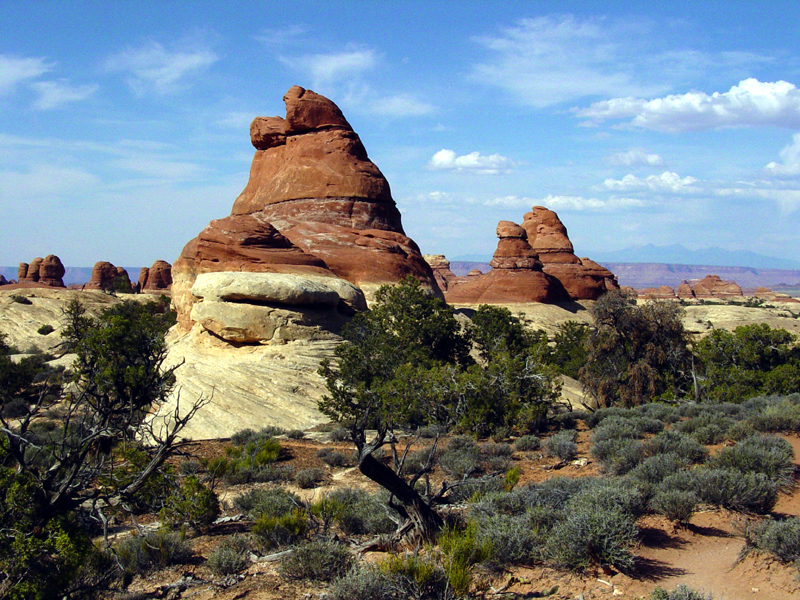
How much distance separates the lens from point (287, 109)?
3447cm

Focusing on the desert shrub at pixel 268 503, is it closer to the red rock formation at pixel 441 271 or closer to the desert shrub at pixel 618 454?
the desert shrub at pixel 618 454

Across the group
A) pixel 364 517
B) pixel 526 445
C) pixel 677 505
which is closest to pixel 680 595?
pixel 677 505

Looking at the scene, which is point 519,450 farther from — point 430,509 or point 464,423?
point 430,509

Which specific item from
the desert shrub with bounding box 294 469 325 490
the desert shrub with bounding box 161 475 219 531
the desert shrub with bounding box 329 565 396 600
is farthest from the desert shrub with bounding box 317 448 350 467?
the desert shrub with bounding box 329 565 396 600

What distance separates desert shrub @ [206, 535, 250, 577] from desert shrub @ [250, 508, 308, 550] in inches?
9.1

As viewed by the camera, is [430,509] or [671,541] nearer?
[671,541]

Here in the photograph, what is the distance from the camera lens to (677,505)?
6781 mm

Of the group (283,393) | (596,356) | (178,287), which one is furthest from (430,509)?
(178,287)

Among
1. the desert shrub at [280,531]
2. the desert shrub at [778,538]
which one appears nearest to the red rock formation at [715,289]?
the desert shrub at [778,538]

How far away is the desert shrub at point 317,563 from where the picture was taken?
644 centimetres

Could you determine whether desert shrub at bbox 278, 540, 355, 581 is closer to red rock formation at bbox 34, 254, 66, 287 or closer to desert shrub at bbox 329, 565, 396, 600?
desert shrub at bbox 329, 565, 396, 600

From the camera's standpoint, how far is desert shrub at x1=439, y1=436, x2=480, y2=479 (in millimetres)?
10273

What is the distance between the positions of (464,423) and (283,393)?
7373 millimetres

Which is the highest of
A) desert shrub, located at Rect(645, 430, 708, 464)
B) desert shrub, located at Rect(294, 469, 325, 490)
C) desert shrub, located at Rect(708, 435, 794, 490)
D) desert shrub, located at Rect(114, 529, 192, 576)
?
desert shrub, located at Rect(708, 435, 794, 490)
